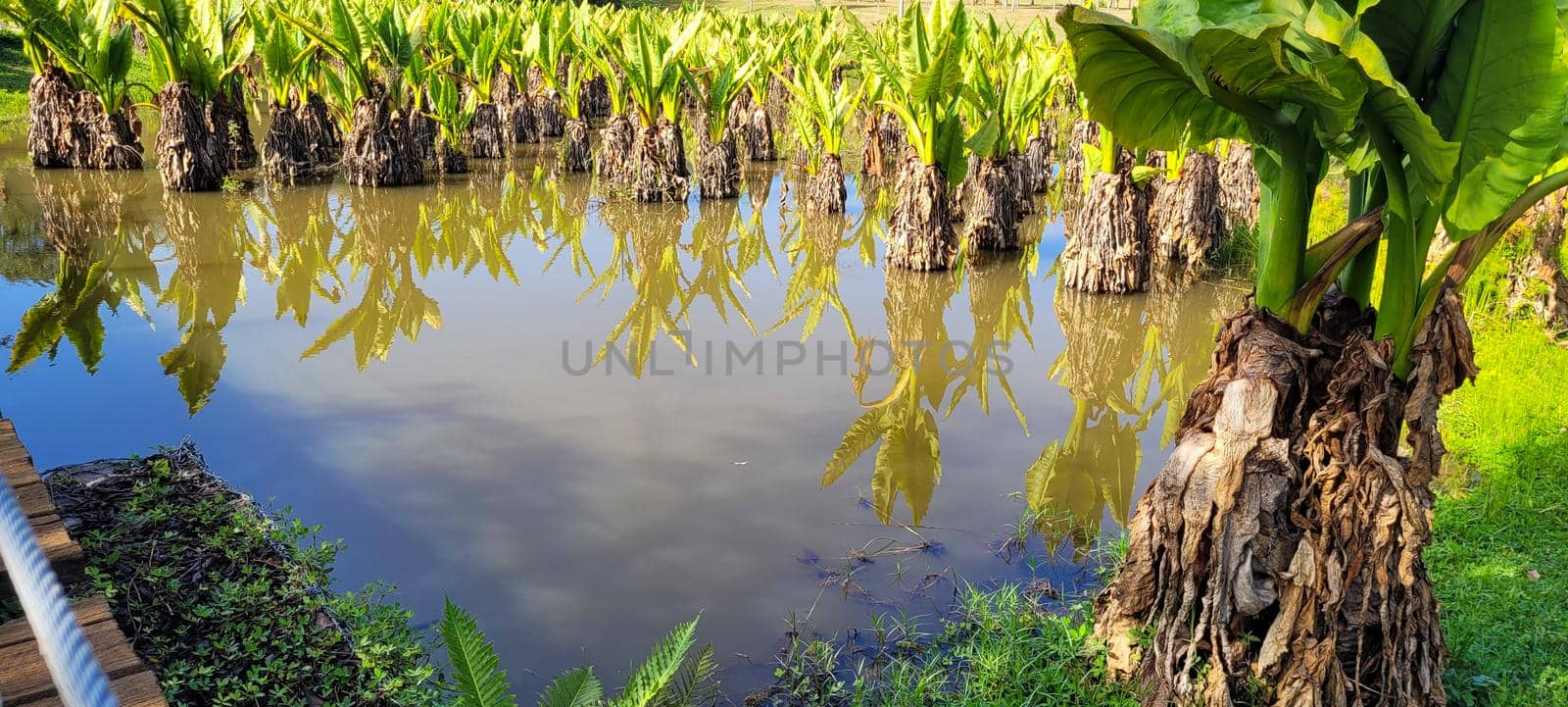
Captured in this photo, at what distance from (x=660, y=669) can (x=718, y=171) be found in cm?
634

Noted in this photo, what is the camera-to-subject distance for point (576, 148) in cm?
918

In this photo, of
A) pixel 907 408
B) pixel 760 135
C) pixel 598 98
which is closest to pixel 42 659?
pixel 907 408

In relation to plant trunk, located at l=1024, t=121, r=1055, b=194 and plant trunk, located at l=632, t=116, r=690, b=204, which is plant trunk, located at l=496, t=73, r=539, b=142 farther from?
plant trunk, located at l=1024, t=121, r=1055, b=194

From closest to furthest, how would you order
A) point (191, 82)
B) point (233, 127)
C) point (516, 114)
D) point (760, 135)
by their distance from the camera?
point (191, 82)
point (233, 127)
point (760, 135)
point (516, 114)

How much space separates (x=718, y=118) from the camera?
311 inches

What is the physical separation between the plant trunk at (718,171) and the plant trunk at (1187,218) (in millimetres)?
3171

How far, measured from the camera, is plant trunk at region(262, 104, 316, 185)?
821 centimetres

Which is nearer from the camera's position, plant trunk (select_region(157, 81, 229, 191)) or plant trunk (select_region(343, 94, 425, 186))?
plant trunk (select_region(157, 81, 229, 191))

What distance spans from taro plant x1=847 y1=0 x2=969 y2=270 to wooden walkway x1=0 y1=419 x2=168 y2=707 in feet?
13.9

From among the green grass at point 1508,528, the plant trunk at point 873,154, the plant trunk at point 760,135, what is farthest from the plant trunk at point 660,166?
the green grass at point 1508,528

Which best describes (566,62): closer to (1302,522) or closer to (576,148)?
(576,148)

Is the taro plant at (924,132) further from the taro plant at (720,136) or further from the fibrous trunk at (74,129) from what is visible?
the fibrous trunk at (74,129)

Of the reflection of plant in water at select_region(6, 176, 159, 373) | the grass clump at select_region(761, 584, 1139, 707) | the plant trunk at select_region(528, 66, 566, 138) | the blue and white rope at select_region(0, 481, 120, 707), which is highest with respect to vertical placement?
the plant trunk at select_region(528, 66, 566, 138)

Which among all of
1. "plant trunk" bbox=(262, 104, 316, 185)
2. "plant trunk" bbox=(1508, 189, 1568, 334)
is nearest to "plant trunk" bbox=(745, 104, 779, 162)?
"plant trunk" bbox=(262, 104, 316, 185)
